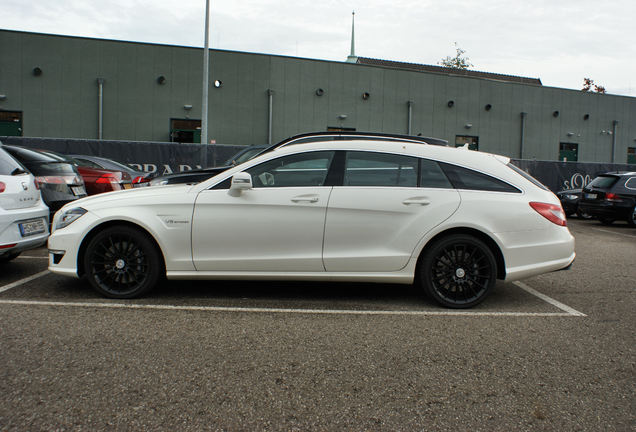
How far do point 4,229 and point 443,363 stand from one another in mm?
4670

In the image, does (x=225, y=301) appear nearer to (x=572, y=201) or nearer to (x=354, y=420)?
(x=354, y=420)

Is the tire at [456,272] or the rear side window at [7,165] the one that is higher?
the rear side window at [7,165]

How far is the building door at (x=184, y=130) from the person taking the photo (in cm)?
2286

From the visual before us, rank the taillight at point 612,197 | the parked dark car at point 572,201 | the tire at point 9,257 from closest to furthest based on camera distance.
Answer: the tire at point 9,257 → the taillight at point 612,197 → the parked dark car at point 572,201

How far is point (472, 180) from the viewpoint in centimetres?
490

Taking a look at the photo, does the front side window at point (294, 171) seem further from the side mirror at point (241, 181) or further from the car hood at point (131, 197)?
the car hood at point (131, 197)

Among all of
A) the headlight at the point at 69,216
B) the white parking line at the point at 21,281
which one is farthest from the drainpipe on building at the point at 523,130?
the headlight at the point at 69,216

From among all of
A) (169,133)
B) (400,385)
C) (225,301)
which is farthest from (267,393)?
(169,133)

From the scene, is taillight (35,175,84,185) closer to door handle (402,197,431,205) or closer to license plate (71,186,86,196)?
license plate (71,186,86,196)

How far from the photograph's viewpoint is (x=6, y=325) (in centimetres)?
405

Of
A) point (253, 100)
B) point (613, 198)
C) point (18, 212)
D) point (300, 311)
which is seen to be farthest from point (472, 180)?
point (253, 100)

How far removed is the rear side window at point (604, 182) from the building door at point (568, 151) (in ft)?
54.1

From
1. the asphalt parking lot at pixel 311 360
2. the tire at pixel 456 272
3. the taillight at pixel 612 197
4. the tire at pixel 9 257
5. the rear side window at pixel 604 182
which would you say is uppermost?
the rear side window at pixel 604 182

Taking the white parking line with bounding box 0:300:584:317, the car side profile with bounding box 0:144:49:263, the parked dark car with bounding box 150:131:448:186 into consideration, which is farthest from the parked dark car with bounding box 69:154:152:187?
the white parking line with bounding box 0:300:584:317
